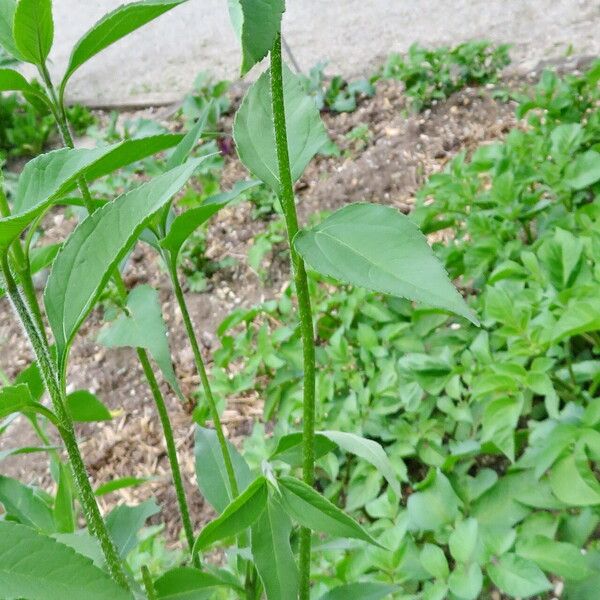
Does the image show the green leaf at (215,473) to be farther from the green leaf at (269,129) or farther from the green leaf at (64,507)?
the green leaf at (269,129)

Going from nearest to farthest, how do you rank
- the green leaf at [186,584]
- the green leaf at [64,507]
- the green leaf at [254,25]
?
the green leaf at [254,25] < the green leaf at [186,584] < the green leaf at [64,507]

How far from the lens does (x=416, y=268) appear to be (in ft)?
1.66

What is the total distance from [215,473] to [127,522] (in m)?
0.15

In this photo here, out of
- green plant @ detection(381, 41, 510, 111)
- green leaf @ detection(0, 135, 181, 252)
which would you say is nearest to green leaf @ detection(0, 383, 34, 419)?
green leaf @ detection(0, 135, 181, 252)

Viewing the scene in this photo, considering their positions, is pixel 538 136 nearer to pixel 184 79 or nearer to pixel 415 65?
pixel 415 65

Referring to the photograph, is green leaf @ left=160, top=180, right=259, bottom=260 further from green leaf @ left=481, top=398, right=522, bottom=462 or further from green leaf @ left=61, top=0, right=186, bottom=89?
green leaf @ left=481, top=398, right=522, bottom=462

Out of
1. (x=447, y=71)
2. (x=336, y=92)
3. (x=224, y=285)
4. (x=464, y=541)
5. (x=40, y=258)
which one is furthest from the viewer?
(x=336, y=92)

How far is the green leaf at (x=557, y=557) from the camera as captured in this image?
114 centimetres

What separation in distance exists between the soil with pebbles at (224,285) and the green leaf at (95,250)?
4.28 ft

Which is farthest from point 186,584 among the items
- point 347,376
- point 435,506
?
point 347,376

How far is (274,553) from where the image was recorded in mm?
761

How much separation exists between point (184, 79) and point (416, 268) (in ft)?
11.9

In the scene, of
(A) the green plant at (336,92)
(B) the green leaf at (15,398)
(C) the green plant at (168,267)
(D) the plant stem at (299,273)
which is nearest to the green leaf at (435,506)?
(C) the green plant at (168,267)

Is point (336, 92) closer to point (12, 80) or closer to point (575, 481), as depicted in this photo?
point (575, 481)
